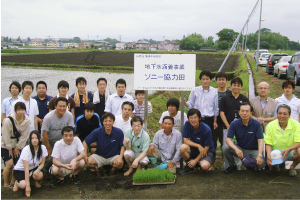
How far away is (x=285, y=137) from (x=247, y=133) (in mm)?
562

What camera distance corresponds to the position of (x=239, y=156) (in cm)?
410

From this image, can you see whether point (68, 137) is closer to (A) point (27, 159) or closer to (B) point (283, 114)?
(A) point (27, 159)

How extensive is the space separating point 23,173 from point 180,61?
9.80ft

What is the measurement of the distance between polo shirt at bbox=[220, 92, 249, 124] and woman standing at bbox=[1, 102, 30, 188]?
336 cm

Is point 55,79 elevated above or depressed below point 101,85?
below

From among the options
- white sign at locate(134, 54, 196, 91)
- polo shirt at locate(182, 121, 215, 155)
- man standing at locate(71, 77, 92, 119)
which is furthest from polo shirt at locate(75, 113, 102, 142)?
polo shirt at locate(182, 121, 215, 155)

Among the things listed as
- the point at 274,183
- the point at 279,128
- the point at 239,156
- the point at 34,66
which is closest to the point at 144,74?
the point at 239,156

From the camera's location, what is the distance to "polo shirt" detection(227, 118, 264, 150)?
4176 millimetres

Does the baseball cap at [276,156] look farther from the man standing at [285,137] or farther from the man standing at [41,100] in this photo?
the man standing at [41,100]

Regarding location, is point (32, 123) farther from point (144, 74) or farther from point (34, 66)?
point (34, 66)

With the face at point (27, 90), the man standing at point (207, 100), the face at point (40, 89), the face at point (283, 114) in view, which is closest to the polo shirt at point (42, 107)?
the face at point (40, 89)

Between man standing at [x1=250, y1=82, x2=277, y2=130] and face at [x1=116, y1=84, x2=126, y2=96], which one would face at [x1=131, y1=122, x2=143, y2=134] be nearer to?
face at [x1=116, y1=84, x2=126, y2=96]

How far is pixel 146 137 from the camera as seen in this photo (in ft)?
14.8

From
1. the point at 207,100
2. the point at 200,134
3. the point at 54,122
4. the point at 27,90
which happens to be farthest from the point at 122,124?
the point at 27,90
